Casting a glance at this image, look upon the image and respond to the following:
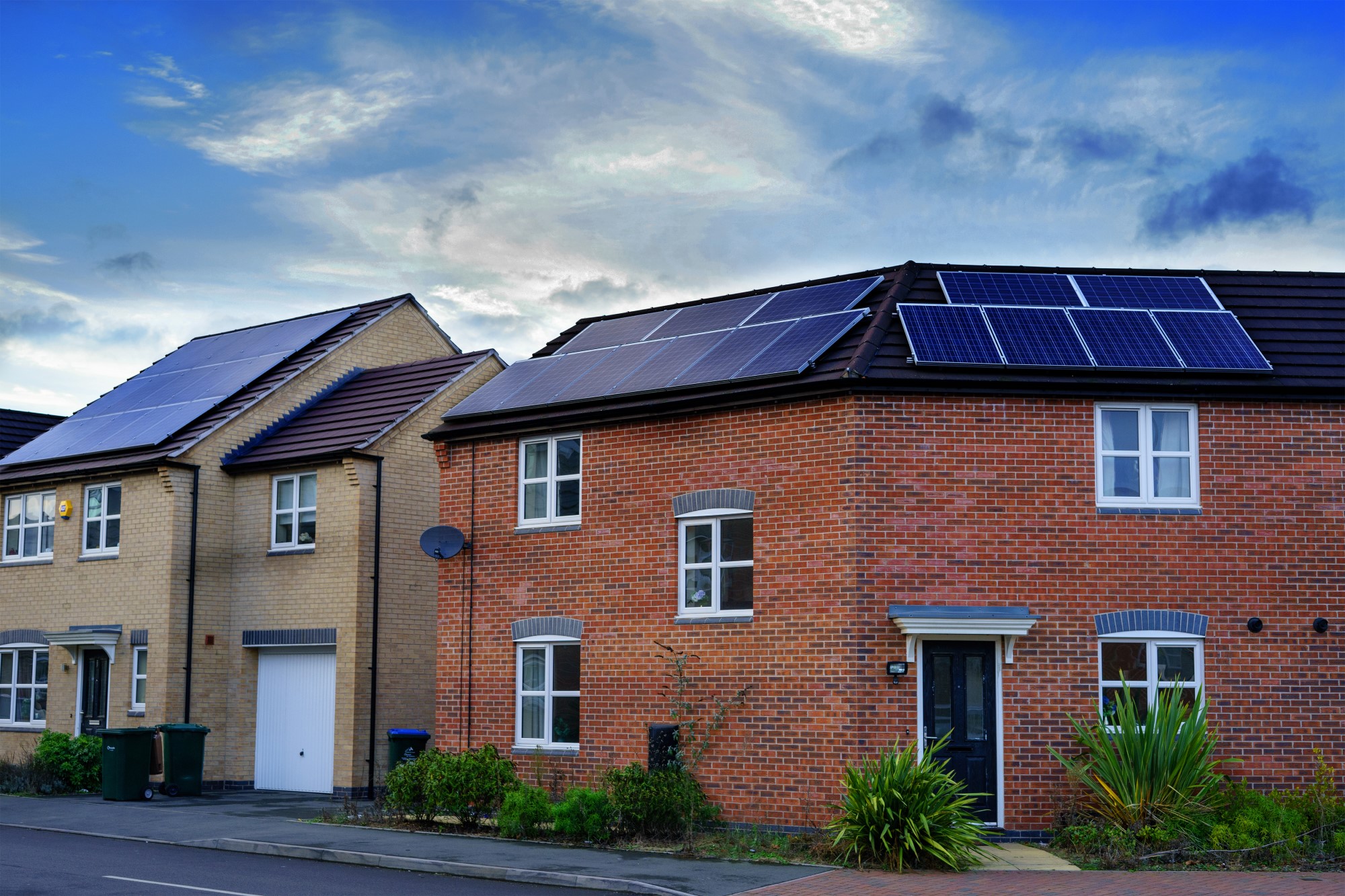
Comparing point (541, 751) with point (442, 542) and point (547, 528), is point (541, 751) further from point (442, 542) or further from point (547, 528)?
point (442, 542)

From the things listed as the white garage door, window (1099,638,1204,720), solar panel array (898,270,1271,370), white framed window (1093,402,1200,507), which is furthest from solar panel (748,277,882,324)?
the white garage door

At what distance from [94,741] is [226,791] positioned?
2.38 m

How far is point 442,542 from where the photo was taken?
20.0 metres

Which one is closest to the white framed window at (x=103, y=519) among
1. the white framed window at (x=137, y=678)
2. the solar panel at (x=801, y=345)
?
the white framed window at (x=137, y=678)

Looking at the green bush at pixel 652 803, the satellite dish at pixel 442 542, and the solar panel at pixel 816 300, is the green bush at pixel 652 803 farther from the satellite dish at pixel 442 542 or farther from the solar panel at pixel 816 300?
the solar panel at pixel 816 300

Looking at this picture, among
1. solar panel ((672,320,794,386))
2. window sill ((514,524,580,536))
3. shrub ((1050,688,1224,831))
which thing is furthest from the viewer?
window sill ((514,524,580,536))

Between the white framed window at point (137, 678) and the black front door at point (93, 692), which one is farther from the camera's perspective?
the black front door at point (93, 692)

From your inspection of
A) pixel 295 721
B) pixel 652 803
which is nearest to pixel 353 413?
pixel 295 721

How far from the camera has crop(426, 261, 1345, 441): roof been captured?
16.8m

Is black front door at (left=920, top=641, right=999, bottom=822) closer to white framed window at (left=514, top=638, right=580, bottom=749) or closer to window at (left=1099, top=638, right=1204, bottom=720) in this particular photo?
window at (left=1099, top=638, right=1204, bottom=720)

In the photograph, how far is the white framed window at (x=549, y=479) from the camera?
64.2 feet

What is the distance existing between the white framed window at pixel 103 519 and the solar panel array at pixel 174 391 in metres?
0.81

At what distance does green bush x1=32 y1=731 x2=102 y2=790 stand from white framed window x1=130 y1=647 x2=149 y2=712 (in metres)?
1.40

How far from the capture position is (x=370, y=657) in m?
23.2
